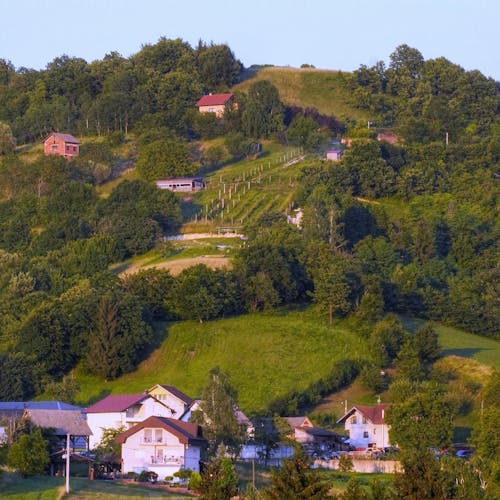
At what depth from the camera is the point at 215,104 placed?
130m

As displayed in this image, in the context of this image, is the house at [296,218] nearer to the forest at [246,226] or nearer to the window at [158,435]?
the forest at [246,226]

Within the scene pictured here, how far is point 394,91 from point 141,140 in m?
32.6

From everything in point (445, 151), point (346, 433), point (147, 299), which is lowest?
point (346, 433)

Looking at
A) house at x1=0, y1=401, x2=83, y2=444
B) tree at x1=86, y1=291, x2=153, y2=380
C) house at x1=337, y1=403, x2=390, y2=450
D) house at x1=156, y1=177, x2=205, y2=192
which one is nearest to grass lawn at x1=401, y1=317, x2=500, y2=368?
house at x1=337, y1=403, x2=390, y2=450

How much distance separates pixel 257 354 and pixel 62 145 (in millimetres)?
45126

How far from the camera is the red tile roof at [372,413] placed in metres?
71.1

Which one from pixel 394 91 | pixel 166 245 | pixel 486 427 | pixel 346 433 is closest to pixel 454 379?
pixel 346 433

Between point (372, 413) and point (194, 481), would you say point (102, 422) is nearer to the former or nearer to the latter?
point (372, 413)

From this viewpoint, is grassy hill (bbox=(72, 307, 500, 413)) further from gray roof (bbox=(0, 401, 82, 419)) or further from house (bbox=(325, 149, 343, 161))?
house (bbox=(325, 149, 343, 161))

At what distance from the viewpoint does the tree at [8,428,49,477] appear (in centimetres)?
5525

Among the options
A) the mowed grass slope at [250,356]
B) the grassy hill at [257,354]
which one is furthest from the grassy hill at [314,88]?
the mowed grass slope at [250,356]

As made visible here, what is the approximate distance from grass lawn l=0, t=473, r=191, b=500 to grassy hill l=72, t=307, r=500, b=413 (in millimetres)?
19398

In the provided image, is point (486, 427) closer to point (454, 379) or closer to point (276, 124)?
point (454, 379)

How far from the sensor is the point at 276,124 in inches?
4968
